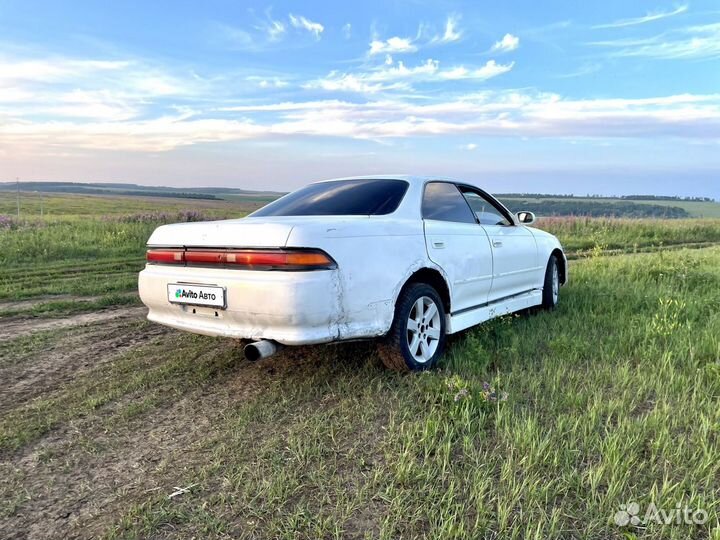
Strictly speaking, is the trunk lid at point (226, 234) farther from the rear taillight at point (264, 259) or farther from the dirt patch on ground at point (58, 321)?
the dirt patch on ground at point (58, 321)

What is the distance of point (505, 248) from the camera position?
502cm

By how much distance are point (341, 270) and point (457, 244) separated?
1.42m

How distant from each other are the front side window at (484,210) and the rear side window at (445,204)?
0.45 feet

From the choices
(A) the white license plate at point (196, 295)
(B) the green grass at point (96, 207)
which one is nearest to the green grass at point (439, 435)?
(A) the white license plate at point (196, 295)

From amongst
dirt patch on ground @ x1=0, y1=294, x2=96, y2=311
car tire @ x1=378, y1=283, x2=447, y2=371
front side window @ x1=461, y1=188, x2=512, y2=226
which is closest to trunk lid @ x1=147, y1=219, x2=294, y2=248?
car tire @ x1=378, y1=283, x2=447, y2=371

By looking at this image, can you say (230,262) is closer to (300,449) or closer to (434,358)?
(300,449)

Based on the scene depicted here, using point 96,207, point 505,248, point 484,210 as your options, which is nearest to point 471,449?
point 505,248

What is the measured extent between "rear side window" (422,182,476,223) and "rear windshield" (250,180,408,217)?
260 millimetres

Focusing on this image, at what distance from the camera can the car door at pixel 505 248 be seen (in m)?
4.88

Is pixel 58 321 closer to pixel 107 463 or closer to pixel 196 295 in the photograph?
pixel 196 295

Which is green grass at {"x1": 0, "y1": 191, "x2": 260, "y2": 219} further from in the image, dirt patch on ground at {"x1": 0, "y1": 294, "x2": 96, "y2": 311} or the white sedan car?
the white sedan car

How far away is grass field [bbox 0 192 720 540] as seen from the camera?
222 centimetres

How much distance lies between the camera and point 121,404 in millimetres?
3422

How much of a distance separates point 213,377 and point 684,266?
7.56 metres
